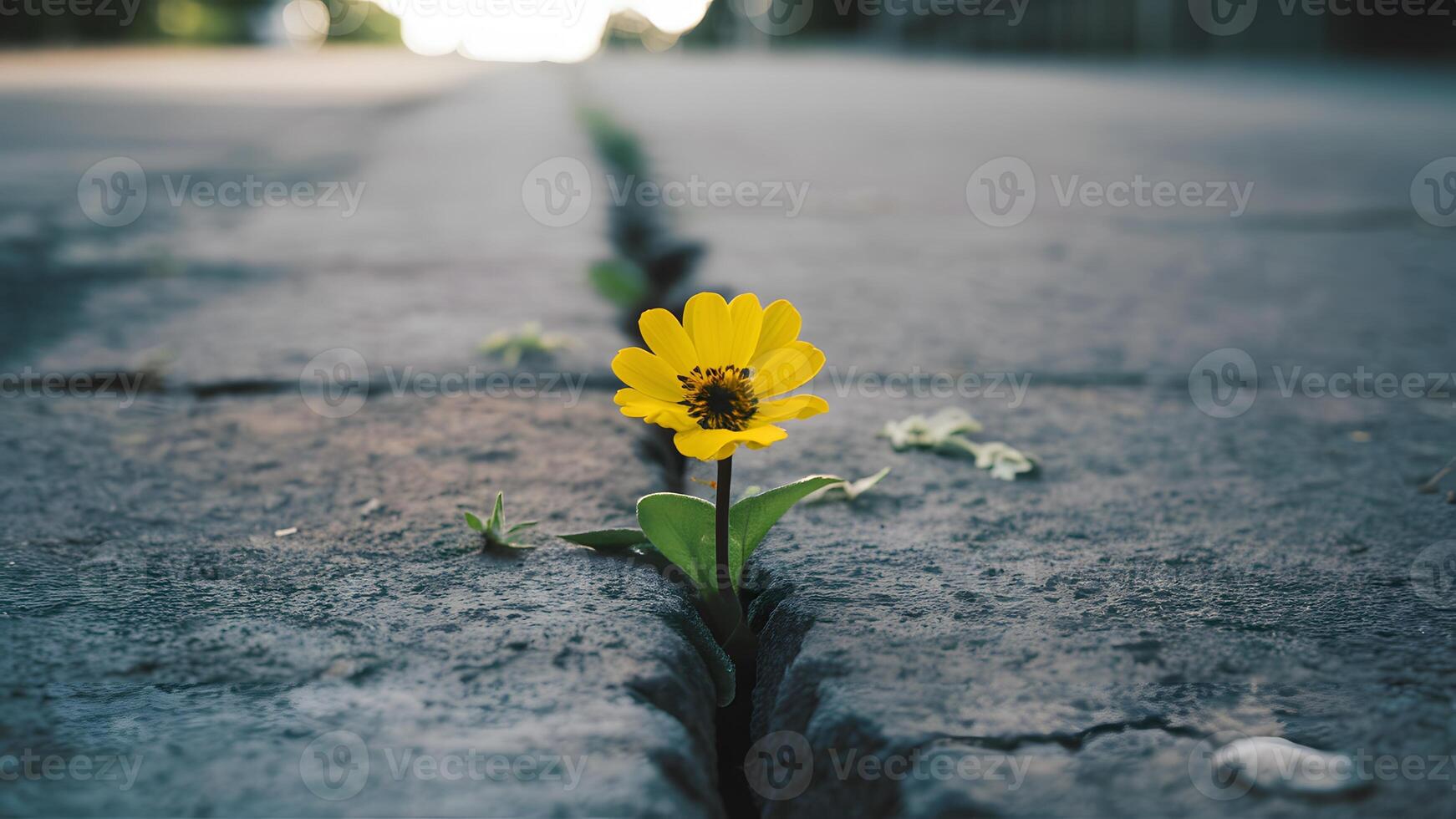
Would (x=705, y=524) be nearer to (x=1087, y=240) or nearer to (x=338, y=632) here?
(x=338, y=632)

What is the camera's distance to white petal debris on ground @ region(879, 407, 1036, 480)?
1176mm

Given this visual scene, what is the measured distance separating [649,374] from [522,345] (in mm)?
749

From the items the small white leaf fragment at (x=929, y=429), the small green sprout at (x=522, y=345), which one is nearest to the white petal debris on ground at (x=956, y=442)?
the small white leaf fragment at (x=929, y=429)

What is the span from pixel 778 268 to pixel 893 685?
4.71ft

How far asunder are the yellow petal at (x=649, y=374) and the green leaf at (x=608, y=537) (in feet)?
0.53

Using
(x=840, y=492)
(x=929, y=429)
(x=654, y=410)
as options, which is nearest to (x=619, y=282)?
(x=929, y=429)

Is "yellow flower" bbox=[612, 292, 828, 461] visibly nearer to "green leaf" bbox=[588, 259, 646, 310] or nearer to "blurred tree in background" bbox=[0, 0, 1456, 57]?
"green leaf" bbox=[588, 259, 646, 310]

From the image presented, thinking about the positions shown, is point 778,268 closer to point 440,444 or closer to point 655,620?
point 440,444

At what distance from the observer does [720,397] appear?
83 centimetres

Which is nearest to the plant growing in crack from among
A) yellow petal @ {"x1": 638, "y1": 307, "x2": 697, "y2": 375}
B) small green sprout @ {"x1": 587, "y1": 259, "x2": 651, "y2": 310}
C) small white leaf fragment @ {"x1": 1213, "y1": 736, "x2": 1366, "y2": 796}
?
yellow petal @ {"x1": 638, "y1": 307, "x2": 697, "y2": 375}

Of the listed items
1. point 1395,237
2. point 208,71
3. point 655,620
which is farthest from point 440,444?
point 208,71

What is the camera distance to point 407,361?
1543mm

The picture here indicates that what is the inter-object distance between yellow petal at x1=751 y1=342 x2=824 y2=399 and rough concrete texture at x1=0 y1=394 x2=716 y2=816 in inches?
7.9

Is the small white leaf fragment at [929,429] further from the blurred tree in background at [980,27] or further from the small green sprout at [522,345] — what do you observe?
the blurred tree in background at [980,27]
